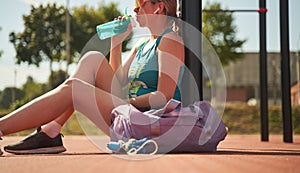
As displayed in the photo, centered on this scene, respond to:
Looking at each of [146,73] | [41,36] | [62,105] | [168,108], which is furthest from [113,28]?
[41,36]

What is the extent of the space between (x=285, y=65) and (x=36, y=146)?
232cm

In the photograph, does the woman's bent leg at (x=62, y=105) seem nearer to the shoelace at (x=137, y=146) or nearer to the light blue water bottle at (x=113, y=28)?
the shoelace at (x=137, y=146)

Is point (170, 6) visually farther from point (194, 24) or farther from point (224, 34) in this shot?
point (224, 34)

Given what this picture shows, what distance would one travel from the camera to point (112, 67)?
2.95 m

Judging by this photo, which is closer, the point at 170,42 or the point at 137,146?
the point at 137,146

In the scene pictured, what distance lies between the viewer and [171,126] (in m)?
2.44

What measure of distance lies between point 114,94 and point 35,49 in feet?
26.4

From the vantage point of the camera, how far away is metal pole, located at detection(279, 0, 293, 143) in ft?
13.8

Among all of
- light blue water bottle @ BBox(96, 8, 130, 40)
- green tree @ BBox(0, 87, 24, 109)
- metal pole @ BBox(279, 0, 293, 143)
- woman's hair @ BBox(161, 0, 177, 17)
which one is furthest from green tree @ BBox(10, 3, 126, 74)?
woman's hair @ BBox(161, 0, 177, 17)

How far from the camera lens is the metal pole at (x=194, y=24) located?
3.21m

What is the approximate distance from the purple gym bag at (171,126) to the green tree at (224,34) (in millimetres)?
14941

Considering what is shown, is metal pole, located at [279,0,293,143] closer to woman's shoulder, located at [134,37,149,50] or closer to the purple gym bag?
woman's shoulder, located at [134,37,149,50]

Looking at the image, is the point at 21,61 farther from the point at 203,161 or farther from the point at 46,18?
the point at 203,161

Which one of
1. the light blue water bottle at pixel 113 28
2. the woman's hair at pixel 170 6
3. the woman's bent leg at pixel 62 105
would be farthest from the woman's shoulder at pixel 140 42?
the woman's bent leg at pixel 62 105
